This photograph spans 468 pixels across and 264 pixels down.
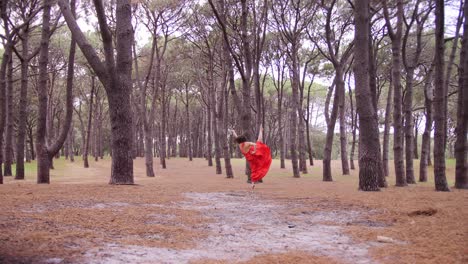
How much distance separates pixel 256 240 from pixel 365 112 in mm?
6198

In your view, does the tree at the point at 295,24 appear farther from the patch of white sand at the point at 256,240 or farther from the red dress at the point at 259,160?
the patch of white sand at the point at 256,240

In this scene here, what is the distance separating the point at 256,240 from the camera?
13.6 ft

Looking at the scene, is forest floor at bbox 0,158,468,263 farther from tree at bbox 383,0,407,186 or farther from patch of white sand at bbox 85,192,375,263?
tree at bbox 383,0,407,186

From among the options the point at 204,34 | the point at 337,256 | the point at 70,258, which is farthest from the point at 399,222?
the point at 204,34

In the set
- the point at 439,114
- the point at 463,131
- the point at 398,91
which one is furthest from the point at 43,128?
the point at 463,131

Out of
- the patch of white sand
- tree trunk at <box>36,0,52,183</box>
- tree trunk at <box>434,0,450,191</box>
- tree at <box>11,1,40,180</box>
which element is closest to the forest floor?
the patch of white sand

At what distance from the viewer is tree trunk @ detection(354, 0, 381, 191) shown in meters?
9.32

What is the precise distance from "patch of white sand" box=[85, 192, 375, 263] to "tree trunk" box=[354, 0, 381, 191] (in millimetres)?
3541

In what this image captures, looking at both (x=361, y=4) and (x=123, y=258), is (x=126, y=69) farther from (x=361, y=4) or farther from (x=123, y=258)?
(x=123, y=258)

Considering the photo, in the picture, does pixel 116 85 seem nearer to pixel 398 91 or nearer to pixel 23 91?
pixel 398 91

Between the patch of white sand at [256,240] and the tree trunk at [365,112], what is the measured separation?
3541mm

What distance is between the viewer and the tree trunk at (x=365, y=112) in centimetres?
932

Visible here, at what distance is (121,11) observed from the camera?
1012cm

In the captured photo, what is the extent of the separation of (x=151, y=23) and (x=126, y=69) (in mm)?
13127
